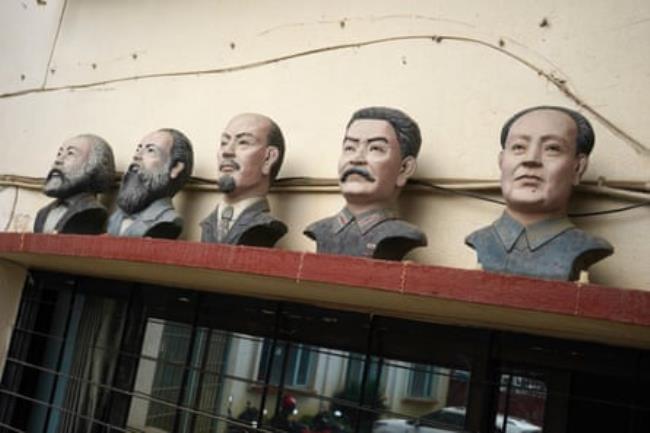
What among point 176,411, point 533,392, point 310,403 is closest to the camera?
point 533,392

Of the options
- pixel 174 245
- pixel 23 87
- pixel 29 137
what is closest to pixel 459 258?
pixel 174 245

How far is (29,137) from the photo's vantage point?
2.91 metres

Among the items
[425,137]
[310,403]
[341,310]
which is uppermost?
[425,137]

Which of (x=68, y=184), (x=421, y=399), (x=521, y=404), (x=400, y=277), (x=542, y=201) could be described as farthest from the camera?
(x=68, y=184)

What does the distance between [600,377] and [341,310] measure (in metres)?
0.77

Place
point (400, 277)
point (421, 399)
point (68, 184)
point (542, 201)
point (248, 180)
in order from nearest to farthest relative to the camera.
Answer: point (400, 277), point (542, 201), point (421, 399), point (248, 180), point (68, 184)

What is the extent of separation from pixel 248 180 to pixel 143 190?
43 centimetres

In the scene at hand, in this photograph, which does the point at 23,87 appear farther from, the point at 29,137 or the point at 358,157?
the point at 358,157

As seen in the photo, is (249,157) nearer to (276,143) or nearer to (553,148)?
(276,143)

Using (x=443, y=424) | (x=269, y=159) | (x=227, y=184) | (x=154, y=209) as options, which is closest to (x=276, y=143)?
(x=269, y=159)

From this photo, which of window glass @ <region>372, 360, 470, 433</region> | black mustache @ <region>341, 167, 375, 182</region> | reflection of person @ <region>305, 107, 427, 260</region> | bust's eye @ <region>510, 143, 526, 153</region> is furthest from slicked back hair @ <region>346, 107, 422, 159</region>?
window glass @ <region>372, 360, 470, 433</region>

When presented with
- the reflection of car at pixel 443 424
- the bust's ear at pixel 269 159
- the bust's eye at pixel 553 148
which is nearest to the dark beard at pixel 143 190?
the bust's ear at pixel 269 159

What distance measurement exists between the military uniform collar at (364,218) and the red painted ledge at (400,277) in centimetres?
29

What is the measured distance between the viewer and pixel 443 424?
5.45ft
